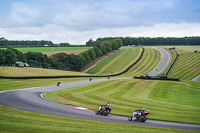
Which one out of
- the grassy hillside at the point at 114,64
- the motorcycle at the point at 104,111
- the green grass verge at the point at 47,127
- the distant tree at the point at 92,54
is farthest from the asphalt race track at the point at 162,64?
the green grass verge at the point at 47,127

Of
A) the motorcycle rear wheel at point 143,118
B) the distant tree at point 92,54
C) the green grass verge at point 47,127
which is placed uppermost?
the distant tree at point 92,54

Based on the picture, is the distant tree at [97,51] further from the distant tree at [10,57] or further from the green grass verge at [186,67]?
the distant tree at [10,57]

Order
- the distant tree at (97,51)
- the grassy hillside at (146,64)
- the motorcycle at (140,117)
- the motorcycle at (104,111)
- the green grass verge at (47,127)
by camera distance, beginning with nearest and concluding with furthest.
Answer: the green grass verge at (47,127) < the motorcycle at (140,117) < the motorcycle at (104,111) < the grassy hillside at (146,64) < the distant tree at (97,51)

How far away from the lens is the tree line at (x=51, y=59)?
334ft

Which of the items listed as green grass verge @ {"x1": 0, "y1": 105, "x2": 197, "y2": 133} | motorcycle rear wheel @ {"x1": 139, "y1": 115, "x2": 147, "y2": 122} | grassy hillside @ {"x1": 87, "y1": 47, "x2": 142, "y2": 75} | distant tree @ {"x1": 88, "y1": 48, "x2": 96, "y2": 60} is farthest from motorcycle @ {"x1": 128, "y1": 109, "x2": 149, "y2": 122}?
distant tree @ {"x1": 88, "y1": 48, "x2": 96, "y2": 60}

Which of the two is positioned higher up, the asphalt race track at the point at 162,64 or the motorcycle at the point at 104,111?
the asphalt race track at the point at 162,64

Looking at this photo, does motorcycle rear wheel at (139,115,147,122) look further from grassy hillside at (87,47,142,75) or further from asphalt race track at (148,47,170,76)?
grassy hillside at (87,47,142,75)

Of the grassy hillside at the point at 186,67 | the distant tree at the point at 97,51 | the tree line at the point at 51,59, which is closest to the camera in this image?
the grassy hillside at the point at 186,67

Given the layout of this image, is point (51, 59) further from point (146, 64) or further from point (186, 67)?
point (186, 67)

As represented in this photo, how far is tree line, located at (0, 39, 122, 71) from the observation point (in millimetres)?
101812

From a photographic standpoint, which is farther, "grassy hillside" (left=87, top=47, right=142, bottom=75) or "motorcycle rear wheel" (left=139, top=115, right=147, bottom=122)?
"grassy hillside" (left=87, top=47, right=142, bottom=75)

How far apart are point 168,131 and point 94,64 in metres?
125

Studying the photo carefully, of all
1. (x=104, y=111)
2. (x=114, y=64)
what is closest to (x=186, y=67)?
(x=114, y=64)

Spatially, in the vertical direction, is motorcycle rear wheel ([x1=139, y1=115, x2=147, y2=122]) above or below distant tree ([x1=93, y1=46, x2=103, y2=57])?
below
